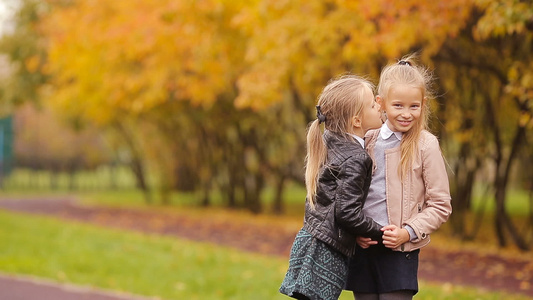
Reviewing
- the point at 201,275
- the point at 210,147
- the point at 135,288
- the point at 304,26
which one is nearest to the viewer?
the point at 135,288

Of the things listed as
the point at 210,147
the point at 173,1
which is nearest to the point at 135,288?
the point at 173,1

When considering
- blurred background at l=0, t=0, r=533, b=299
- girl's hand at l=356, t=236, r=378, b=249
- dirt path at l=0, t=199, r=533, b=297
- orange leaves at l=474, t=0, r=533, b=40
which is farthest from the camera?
blurred background at l=0, t=0, r=533, b=299

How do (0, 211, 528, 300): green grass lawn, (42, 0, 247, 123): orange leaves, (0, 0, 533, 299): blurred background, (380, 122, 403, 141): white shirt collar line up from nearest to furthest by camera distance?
1. (380, 122, 403, 141): white shirt collar
2. (0, 211, 528, 300): green grass lawn
3. (0, 0, 533, 299): blurred background
4. (42, 0, 247, 123): orange leaves

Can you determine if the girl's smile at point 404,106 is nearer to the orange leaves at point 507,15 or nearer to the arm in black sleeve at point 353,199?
the arm in black sleeve at point 353,199

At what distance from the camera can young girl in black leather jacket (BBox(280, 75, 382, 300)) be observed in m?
3.27

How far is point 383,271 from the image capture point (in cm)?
342

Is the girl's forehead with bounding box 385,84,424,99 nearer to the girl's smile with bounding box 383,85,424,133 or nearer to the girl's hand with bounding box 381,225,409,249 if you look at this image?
the girl's smile with bounding box 383,85,424,133

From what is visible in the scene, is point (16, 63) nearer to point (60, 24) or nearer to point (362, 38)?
point (60, 24)

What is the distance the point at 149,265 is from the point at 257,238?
4676 millimetres

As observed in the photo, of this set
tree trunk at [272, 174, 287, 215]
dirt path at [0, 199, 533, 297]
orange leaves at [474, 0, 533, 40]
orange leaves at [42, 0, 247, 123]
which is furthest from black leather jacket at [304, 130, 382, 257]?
tree trunk at [272, 174, 287, 215]

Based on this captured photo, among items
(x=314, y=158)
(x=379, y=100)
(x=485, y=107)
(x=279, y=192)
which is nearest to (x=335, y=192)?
(x=314, y=158)

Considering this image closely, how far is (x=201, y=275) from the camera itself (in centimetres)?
870

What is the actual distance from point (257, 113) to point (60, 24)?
557 centimetres

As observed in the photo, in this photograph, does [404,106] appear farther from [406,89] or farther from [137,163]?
[137,163]
